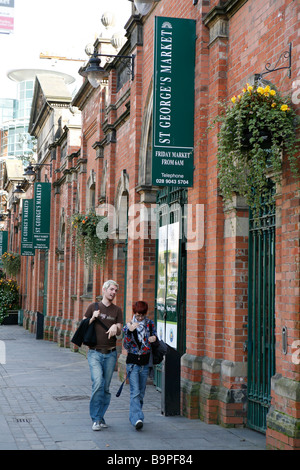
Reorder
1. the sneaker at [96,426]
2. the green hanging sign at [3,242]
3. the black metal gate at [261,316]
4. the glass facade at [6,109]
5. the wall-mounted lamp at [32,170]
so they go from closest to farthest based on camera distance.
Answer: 1. the black metal gate at [261,316]
2. the sneaker at [96,426]
3. the wall-mounted lamp at [32,170]
4. the green hanging sign at [3,242]
5. the glass facade at [6,109]

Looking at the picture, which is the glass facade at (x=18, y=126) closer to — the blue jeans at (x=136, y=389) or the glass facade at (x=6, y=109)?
the glass facade at (x=6, y=109)

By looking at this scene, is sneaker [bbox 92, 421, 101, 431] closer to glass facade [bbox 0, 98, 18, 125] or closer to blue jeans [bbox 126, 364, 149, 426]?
blue jeans [bbox 126, 364, 149, 426]

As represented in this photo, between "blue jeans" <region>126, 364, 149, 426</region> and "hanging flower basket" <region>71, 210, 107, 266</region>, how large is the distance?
7.55 metres

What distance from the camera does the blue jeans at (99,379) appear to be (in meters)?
8.02

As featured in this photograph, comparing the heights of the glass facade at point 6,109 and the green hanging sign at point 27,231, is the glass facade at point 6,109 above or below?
above

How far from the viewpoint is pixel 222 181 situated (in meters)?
7.34

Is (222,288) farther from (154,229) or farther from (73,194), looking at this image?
(73,194)

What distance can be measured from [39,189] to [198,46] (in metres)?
17.8

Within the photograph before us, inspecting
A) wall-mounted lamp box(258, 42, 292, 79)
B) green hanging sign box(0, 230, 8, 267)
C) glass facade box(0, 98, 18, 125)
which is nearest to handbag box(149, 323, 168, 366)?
wall-mounted lamp box(258, 42, 292, 79)

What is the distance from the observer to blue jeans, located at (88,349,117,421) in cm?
802

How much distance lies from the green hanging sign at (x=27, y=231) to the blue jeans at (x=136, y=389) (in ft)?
67.2

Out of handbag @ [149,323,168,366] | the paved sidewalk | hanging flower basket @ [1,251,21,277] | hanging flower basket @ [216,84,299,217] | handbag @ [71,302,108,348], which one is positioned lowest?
the paved sidewalk

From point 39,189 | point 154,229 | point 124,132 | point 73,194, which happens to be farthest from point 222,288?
point 39,189

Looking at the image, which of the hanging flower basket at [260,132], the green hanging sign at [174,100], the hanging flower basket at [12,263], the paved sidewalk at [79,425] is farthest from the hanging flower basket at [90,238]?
the hanging flower basket at [12,263]
